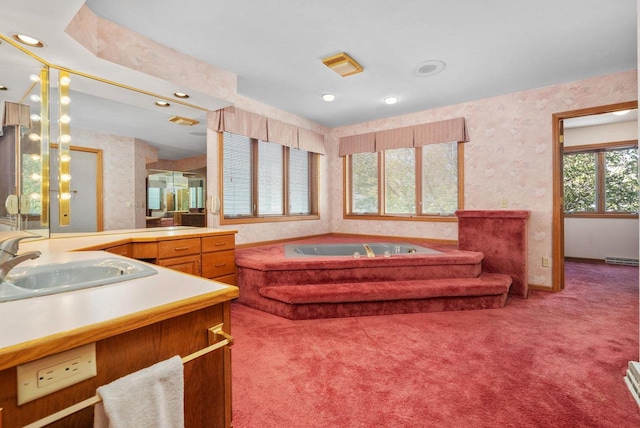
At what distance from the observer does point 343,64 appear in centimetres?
277

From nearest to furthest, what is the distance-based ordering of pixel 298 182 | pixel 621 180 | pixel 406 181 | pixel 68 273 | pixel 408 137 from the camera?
pixel 68 273
pixel 408 137
pixel 406 181
pixel 298 182
pixel 621 180

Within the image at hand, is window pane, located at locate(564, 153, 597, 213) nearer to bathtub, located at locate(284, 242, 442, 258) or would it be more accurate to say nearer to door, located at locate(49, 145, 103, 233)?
bathtub, located at locate(284, 242, 442, 258)

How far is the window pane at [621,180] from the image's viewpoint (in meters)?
4.93

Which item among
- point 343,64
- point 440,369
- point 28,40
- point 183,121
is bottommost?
point 440,369

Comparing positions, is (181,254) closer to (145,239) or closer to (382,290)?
(145,239)

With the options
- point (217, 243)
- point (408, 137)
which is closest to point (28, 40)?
point (217, 243)

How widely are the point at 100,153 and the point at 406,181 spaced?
12.1 ft

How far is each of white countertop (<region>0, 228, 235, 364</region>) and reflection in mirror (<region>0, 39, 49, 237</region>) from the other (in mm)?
1372

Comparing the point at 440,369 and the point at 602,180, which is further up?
the point at 602,180

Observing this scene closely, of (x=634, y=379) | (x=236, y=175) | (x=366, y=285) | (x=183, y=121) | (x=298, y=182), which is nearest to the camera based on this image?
(x=634, y=379)

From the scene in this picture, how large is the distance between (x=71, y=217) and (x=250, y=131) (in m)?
2.03

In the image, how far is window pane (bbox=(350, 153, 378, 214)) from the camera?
189 inches

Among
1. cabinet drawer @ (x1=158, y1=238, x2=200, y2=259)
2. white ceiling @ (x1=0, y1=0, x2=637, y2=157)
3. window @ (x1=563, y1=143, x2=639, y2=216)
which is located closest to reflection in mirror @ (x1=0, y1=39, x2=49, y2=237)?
white ceiling @ (x1=0, y1=0, x2=637, y2=157)

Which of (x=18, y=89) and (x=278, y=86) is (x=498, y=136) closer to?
(x=278, y=86)
